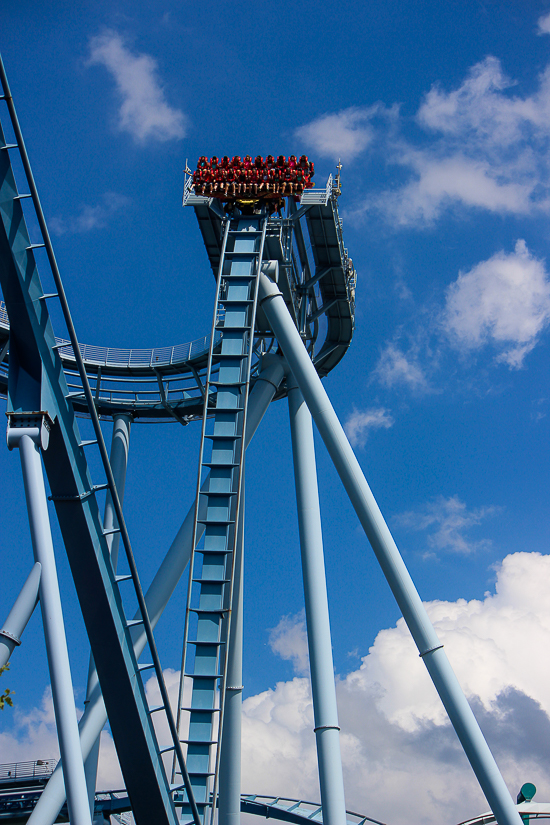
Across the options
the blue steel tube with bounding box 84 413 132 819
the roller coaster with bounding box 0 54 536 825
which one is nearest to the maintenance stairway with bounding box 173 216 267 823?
the roller coaster with bounding box 0 54 536 825

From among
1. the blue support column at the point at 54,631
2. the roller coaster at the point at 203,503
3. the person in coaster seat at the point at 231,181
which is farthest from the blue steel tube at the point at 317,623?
the blue support column at the point at 54,631

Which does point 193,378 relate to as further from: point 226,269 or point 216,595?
point 216,595

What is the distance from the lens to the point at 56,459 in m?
11.5

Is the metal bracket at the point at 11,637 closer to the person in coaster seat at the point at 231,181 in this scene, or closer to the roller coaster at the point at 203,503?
the roller coaster at the point at 203,503

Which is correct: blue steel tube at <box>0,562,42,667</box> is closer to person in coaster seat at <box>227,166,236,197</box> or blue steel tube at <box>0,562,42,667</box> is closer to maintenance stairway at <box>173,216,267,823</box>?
maintenance stairway at <box>173,216,267,823</box>

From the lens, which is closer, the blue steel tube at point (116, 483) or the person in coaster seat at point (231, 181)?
the person in coaster seat at point (231, 181)

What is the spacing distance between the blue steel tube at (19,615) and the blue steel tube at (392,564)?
9269mm

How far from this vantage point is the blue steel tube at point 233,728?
20984 mm

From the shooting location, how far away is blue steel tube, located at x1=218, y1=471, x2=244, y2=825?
20984mm

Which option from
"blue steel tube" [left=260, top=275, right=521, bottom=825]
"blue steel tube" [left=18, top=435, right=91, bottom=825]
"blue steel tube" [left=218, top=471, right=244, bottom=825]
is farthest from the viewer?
"blue steel tube" [left=218, top=471, right=244, bottom=825]

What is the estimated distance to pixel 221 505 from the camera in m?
18.6

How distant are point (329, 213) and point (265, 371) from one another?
5.07m

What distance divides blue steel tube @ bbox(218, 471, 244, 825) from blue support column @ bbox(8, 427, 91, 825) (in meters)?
11.0

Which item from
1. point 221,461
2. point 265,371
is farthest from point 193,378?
point 221,461
